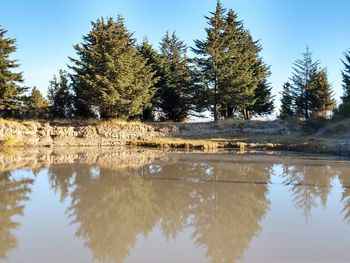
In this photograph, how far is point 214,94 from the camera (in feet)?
121

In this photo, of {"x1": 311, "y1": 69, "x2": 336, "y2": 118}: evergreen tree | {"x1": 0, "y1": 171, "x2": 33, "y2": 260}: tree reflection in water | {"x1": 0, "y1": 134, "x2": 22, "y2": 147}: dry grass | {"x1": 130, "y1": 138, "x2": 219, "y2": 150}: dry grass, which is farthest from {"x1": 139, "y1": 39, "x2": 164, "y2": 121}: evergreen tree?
{"x1": 0, "y1": 171, "x2": 33, "y2": 260}: tree reflection in water

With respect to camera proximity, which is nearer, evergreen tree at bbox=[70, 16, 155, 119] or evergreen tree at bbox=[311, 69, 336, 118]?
evergreen tree at bbox=[70, 16, 155, 119]

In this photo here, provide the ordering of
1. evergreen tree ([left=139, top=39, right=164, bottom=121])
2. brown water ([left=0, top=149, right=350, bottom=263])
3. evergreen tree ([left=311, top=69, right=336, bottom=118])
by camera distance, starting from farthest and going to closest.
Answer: evergreen tree ([left=311, top=69, right=336, bottom=118])
evergreen tree ([left=139, top=39, right=164, bottom=121])
brown water ([left=0, top=149, right=350, bottom=263])

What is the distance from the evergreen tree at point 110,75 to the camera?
32.8 metres

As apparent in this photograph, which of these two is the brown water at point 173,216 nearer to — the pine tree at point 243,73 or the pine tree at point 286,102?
the pine tree at point 243,73

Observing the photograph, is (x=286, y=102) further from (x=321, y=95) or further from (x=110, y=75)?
(x=110, y=75)

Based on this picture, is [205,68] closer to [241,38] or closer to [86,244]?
[241,38]

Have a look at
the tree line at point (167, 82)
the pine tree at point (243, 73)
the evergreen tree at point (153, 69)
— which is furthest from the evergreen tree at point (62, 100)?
the pine tree at point (243, 73)

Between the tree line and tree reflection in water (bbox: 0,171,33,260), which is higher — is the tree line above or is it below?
above

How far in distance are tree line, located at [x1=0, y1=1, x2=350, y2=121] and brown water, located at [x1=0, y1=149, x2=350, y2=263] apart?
1860cm

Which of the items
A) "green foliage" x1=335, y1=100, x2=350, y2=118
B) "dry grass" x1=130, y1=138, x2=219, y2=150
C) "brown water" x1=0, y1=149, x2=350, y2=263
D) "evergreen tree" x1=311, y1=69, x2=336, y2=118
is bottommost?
Answer: "brown water" x1=0, y1=149, x2=350, y2=263

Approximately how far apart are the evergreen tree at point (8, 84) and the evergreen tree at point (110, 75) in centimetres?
455

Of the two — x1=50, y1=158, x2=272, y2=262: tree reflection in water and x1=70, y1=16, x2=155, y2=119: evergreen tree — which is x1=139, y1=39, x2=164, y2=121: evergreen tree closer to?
x1=70, y1=16, x2=155, y2=119: evergreen tree

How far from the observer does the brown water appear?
19.8 feet
